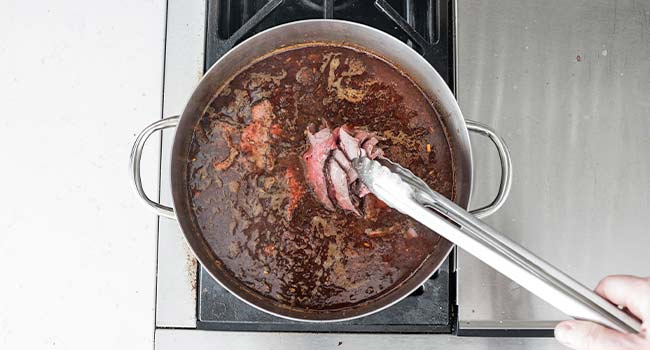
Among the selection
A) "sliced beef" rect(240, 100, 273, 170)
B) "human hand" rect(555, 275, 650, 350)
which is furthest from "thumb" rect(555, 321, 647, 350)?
"sliced beef" rect(240, 100, 273, 170)

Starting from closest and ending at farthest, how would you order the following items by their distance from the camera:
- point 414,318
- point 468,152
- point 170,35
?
1. point 468,152
2. point 414,318
3. point 170,35

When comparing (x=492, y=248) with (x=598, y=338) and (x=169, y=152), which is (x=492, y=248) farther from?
(x=169, y=152)

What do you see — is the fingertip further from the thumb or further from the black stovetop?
the black stovetop

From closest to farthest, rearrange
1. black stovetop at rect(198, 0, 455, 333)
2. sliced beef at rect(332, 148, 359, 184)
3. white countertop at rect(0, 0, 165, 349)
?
sliced beef at rect(332, 148, 359, 184) < black stovetop at rect(198, 0, 455, 333) < white countertop at rect(0, 0, 165, 349)

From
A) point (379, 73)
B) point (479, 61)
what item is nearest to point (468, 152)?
point (379, 73)

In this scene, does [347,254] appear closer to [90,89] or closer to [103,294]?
[103,294]

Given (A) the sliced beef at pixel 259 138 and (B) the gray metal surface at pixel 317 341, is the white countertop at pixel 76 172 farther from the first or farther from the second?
(A) the sliced beef at pixel 259 138
